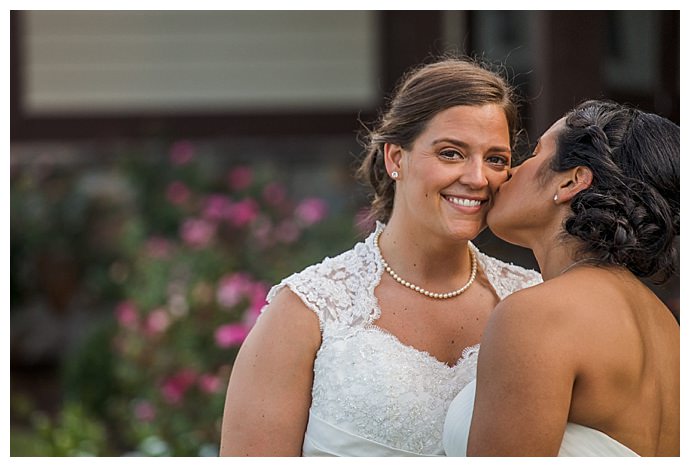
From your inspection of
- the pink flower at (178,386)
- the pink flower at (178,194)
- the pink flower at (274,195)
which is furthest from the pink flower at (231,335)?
the pink flower at (178,194)

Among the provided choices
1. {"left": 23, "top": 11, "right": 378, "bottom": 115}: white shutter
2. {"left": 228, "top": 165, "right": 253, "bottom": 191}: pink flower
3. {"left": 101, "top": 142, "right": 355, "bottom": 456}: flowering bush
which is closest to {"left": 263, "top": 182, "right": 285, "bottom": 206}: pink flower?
{"left": 101, "top": 142, "right": 355, "bottom": 456}: flowering bush

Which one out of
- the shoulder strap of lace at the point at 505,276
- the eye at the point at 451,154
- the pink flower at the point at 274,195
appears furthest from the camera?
the pink flower at the point at 274,195

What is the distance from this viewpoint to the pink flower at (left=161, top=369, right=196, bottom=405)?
4.59 meters

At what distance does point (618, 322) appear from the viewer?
212cm

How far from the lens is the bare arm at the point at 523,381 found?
6.74 feet

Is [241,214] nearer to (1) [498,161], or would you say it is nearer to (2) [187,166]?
(2) [187,166]

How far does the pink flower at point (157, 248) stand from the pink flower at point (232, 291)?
65 centimetres

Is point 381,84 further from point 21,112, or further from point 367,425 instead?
point 367,425

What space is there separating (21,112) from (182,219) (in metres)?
1.98

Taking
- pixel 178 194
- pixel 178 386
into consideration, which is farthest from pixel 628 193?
pixel 178 194

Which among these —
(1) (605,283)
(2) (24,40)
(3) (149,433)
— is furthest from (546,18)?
(2) (24,40)

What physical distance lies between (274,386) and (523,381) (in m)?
0.62

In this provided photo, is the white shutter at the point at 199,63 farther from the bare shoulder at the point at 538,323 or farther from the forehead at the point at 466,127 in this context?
the bare shoulder at the point at 538,323

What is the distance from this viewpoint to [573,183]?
2.31 m
